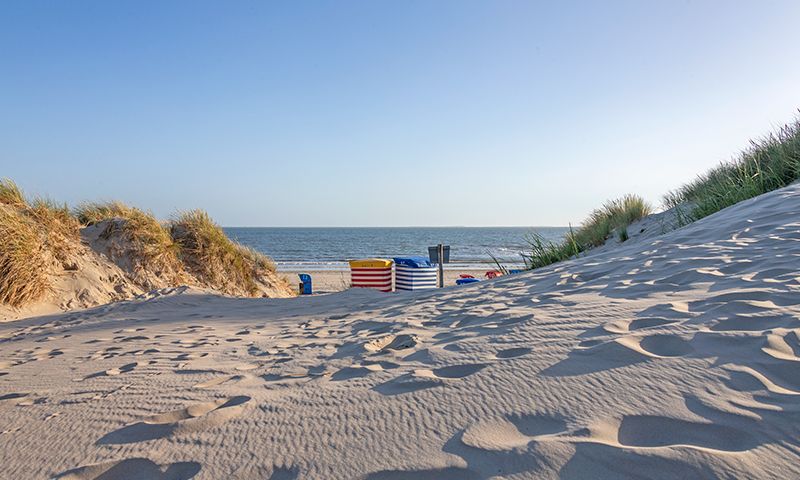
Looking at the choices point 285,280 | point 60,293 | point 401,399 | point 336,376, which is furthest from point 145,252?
point 401,399

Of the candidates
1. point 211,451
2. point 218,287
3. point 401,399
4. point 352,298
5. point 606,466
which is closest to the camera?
point 606,466

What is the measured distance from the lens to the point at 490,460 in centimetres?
132

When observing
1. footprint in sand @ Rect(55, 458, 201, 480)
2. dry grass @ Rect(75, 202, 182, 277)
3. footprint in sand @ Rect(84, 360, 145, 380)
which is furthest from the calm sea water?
footprint in sand @ Rect(55, 458, 201, 480)

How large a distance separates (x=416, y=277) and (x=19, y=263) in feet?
22.3

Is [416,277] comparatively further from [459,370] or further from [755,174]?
[459,370]

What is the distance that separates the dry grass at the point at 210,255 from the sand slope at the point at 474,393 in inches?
231

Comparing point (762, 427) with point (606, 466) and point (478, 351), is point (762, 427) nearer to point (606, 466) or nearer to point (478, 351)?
point (606, 466)

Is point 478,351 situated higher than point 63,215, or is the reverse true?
point 63,215

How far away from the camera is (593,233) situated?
30.1ft

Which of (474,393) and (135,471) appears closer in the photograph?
(135,471)

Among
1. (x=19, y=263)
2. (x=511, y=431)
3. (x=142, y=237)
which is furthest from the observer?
(x=142, y=237)

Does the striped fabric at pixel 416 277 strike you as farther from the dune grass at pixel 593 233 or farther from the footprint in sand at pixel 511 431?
the footprint in sand at pixel 511 431

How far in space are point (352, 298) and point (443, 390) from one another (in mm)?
4009

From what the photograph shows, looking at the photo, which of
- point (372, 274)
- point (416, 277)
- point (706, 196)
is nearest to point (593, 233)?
point (706, 196)
